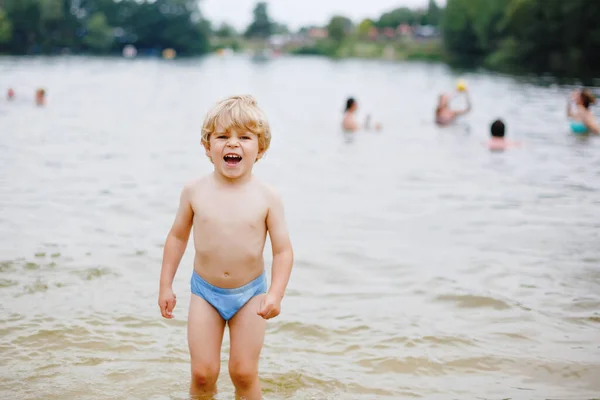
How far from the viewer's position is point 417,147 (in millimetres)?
16609

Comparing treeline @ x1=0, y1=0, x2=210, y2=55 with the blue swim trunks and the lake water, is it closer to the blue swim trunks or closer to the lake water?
the lake water

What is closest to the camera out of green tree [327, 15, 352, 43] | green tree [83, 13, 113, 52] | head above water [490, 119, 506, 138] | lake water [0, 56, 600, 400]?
lake water [0, 56, 600, 400]

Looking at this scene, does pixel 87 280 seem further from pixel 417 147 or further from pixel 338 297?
pixel 417 147

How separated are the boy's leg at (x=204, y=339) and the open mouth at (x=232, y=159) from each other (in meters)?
0.79

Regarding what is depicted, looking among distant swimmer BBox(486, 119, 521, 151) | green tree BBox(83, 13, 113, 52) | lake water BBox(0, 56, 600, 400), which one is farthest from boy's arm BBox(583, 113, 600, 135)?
green tree BBox(83, 13, 113, 52)

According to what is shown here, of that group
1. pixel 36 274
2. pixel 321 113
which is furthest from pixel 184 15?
pixel 36 274

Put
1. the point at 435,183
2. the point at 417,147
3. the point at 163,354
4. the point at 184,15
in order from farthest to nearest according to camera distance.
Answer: the point at 184,15, the point at 417,147, the point at 435,183, the point at 163,354

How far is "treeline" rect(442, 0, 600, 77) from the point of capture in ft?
184

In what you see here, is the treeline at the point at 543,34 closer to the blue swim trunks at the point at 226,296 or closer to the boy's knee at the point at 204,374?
the blue swim trunks at the point at 226,296

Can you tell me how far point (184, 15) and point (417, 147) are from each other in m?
134

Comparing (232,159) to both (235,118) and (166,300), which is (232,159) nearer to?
(235,118)

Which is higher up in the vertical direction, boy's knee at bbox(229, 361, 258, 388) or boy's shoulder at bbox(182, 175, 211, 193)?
boy's shoulder at bbox(182, 175, 211, 193)

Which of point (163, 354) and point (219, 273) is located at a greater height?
point (219, 273)

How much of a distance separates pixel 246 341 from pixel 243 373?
0.19m
